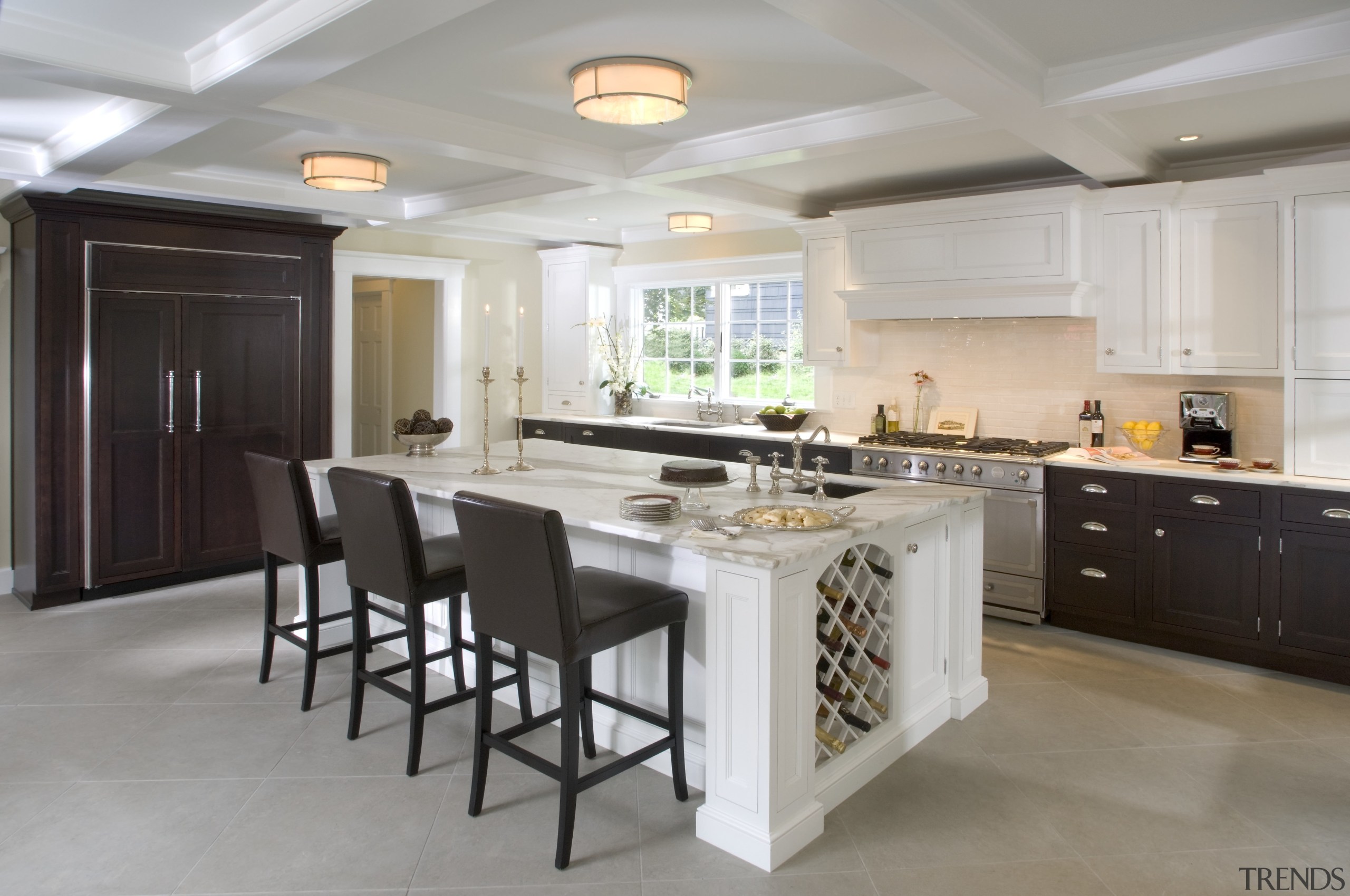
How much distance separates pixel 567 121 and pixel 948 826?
3.16 meters

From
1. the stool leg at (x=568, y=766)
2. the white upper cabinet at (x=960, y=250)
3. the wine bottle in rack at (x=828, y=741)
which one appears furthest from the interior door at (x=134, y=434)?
the wine bottle in rack at (x=828, y=741)

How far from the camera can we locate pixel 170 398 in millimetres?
5410

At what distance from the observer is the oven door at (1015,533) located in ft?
15.8

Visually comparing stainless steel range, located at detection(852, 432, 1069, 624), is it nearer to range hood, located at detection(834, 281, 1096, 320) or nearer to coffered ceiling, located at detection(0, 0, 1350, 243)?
range hood, located at detection(834, 281, 1096, 320)

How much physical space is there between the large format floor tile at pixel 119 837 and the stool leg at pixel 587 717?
1099 millimetres

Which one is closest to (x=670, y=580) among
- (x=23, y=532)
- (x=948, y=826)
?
(x=948, y=826)

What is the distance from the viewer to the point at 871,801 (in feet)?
9.74

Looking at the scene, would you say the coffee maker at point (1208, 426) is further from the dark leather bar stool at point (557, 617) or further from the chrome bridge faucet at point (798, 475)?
the dark leather bar stool at point (557, 617)

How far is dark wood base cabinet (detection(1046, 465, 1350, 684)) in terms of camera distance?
159 inches

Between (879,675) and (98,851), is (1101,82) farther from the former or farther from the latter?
(98,851)

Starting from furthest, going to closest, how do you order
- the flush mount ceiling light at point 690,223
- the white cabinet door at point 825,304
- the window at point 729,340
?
1. the window at point 729,340
2. the flush mount ceiling light at point 690,223
3. the white cabinet door at point 825,304

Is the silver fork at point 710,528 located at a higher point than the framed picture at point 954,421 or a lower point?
lower

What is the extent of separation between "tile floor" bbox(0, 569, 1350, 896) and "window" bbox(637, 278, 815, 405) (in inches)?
122

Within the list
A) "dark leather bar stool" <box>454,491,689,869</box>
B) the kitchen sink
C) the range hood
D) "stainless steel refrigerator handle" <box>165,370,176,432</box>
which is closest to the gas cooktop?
the range hood
